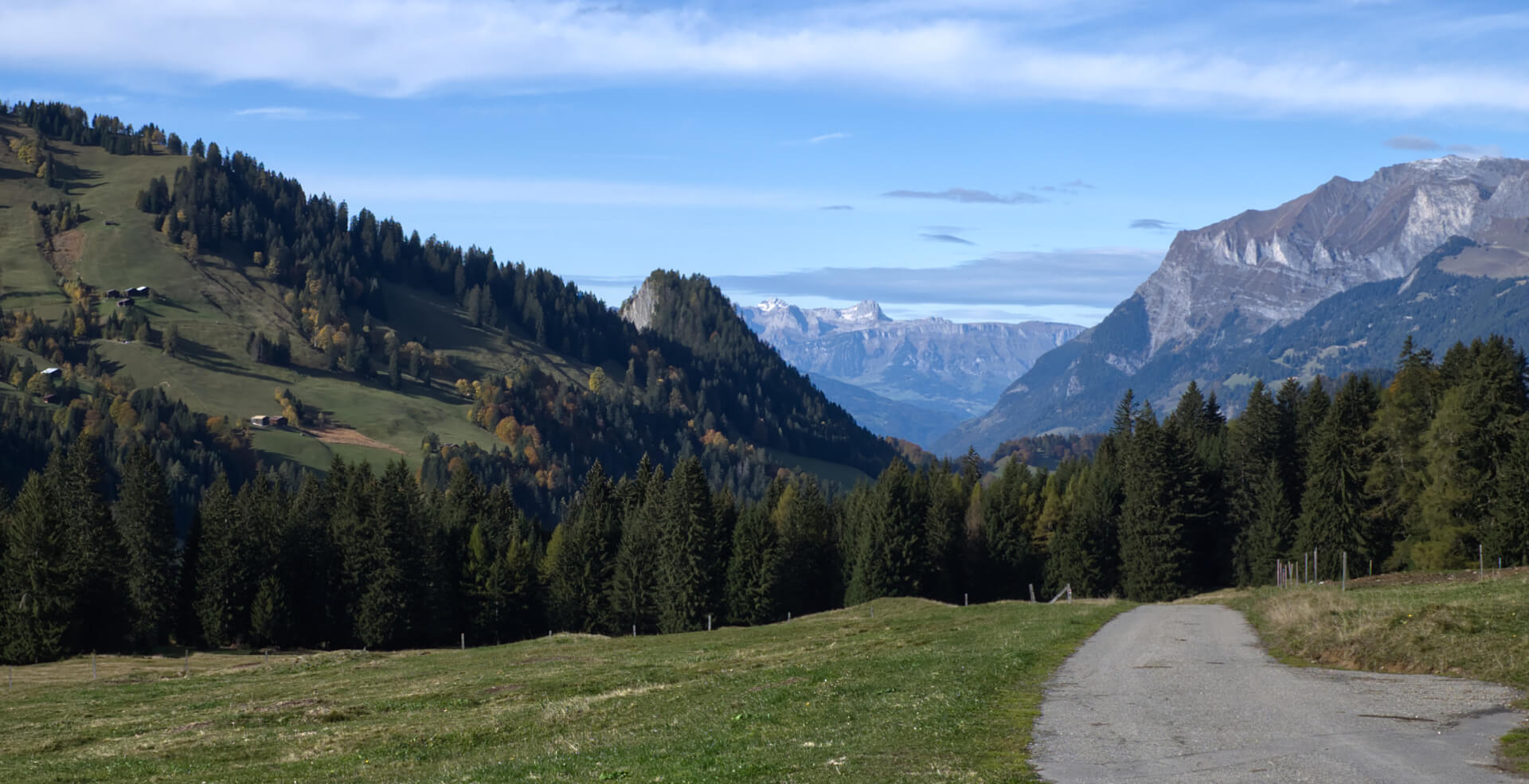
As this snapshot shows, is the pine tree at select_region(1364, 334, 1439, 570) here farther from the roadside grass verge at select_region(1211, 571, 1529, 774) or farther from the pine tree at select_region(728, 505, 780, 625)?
the pine tree at select_region(728, 505, 780, 625)

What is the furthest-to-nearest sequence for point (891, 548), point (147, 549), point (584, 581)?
1. point (891, 548)
2. point (584, 581)
3. point (147, 549)

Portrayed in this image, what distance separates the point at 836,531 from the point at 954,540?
1437 centimetres

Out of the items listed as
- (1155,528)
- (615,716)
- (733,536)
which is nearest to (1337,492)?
(1155,528)

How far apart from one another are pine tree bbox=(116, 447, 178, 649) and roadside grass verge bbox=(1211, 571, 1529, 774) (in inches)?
3714

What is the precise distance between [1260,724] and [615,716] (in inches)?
753

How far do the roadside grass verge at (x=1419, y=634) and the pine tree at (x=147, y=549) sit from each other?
310 ft

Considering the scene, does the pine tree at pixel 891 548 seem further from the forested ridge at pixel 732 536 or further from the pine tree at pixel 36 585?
the pine tree at pixel 36 585

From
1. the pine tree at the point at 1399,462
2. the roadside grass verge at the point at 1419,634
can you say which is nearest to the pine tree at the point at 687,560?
the pine tree at the point at 1399,462

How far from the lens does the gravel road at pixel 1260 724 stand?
20.2 m

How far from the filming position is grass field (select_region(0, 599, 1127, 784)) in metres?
24.2

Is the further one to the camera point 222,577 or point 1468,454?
point 222,577

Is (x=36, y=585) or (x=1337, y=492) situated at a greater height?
(x=1337, y=492)

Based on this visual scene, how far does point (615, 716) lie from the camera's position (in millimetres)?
35719

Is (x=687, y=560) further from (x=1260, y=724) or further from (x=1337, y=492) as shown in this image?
(x=1260, y=724)
